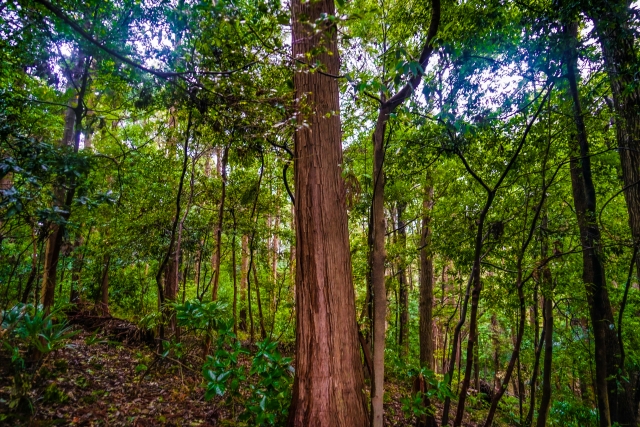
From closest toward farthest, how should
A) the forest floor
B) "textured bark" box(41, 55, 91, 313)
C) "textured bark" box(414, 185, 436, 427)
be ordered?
the forest floor < "textured bark" box(41, 55, 91, 313) < "textured bark" box(414, 185, 436, 427)

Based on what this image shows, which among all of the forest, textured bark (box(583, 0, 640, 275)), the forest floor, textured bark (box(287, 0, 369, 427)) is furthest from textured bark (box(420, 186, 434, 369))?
textured bark (box(287, 0, 369, 427))

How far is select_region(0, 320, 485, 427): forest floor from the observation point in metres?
3.16

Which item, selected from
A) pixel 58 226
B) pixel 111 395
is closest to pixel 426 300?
pixel 111 395

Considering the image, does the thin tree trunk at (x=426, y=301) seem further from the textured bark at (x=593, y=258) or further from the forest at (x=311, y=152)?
the textured bark at (x=593, y=258)

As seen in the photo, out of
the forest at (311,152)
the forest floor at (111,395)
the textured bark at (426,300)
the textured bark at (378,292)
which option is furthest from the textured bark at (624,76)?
the forest floor at (111,395)

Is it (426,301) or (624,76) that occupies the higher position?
(624,76)

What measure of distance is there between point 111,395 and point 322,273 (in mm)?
2995

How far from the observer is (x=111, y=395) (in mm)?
3787

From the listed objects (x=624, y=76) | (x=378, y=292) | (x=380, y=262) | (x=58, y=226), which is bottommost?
(x=378, y=292)

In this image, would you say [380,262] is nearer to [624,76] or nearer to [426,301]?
[624,76]

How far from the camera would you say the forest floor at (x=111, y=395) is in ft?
10.4

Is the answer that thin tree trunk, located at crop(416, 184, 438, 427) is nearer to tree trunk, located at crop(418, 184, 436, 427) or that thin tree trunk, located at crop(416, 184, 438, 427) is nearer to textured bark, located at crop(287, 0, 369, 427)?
tree trunk, located at crop(418, 184, 436, 427)

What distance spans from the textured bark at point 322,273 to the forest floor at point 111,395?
1.38 meters

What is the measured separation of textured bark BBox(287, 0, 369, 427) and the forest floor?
138cm
